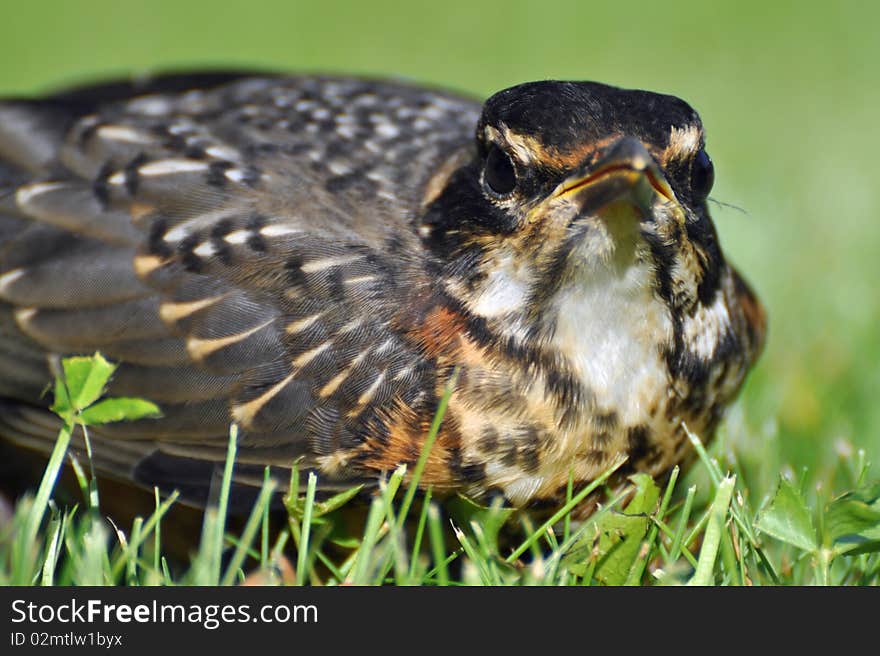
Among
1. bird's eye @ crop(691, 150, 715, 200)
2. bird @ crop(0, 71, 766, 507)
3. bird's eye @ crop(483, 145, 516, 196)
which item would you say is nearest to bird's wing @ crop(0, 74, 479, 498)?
bird @ crop(0, 71, 766, 507)

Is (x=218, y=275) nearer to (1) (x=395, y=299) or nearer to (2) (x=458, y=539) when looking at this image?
(1) (x=395, y=299)

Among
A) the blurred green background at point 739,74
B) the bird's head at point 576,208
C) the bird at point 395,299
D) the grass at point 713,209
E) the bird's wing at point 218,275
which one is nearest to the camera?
the bird's head at point 576,208

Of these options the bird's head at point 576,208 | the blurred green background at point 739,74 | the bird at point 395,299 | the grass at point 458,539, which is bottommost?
the blurred green background at point 739,74

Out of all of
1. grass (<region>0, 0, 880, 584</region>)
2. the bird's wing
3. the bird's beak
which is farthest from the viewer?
the bird's wing

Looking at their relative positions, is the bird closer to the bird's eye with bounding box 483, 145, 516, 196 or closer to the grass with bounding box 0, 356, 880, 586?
the bird's eye with bounding box 483, 145, 516, 196

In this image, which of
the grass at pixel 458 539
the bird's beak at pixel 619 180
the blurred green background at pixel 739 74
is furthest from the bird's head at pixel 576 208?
the blurred green background at pixel 739 74

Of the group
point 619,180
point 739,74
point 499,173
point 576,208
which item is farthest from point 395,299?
point 739,74

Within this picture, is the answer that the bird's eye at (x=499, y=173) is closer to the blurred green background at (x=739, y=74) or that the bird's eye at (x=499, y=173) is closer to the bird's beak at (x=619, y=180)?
the bird's beak at (x=619, y=180)
